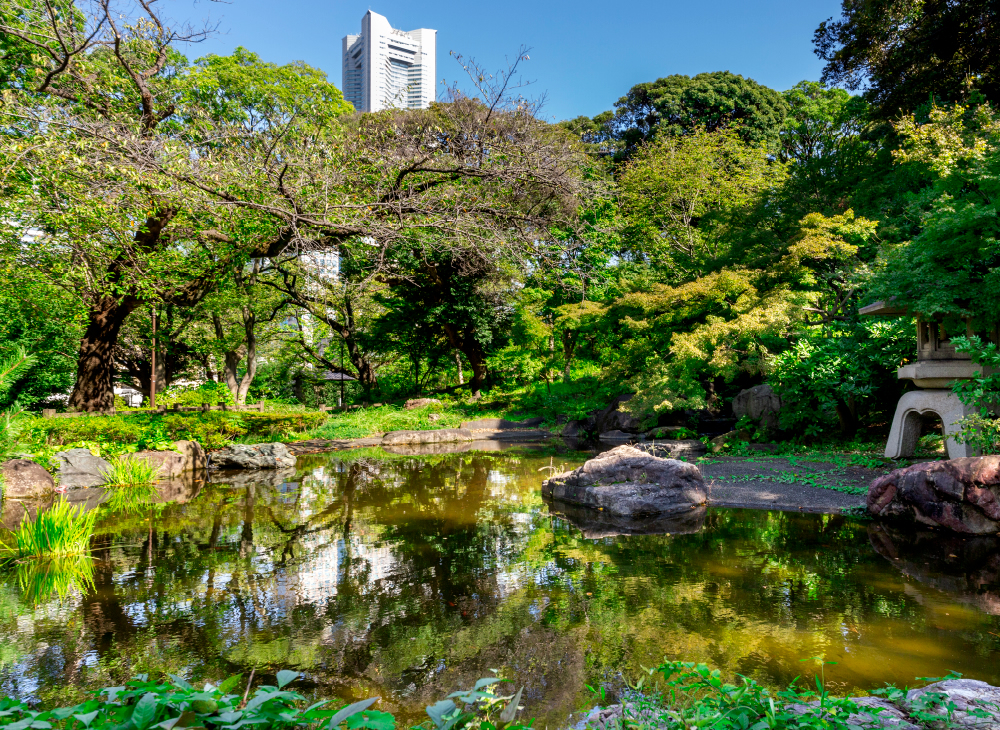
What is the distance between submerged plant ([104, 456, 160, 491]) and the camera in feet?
29.3

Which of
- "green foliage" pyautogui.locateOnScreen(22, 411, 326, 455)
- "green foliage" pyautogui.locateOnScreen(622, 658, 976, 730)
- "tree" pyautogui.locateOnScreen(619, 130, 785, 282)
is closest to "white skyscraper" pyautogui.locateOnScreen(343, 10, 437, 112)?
"green foliage" pyautogui.locateOnScreen(22, 411, 326, 455)

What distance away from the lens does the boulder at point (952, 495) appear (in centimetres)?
563

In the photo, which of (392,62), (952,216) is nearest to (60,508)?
(392,62)

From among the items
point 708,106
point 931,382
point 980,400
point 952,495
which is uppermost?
point 708,106

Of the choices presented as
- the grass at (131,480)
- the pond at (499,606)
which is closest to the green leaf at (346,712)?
the pond at (499,606)

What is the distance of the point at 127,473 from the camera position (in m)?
8.99

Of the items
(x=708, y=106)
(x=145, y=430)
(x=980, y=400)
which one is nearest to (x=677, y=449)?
(x=980, y=400)

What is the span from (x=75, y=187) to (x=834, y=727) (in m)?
8.84

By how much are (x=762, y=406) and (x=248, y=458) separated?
33.4 ft

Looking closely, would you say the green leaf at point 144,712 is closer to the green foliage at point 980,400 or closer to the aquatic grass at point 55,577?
the aquatic grass at point 55,577

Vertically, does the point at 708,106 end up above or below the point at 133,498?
above

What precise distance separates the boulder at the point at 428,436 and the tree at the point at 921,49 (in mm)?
13901

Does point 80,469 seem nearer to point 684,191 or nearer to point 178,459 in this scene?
point 178,459

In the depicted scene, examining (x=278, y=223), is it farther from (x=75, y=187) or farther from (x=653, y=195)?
(x=653, y=195)
